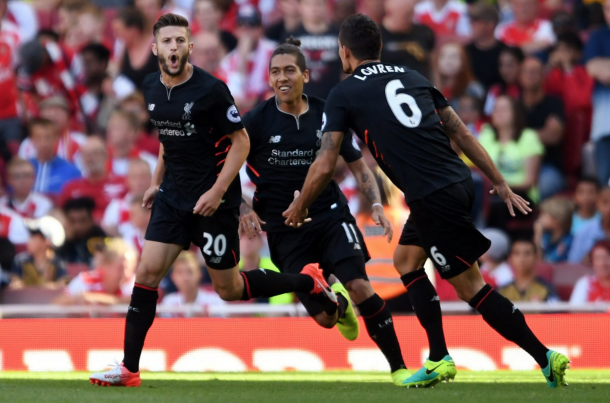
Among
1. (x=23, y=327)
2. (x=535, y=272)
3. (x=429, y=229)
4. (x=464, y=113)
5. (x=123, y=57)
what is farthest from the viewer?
(x=123, y=57)

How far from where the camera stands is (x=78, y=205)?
12211 millimetres

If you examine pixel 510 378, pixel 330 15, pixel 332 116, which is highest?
pixel 330 15

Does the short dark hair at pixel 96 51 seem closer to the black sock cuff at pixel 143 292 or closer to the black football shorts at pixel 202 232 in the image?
the black football shorts at pixel 202 232

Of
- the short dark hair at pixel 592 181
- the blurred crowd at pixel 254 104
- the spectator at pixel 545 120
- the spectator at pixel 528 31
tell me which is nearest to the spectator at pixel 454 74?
the blurred crowd at pixel 254 104

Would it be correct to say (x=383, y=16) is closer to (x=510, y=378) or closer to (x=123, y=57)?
(x=123, y=57)

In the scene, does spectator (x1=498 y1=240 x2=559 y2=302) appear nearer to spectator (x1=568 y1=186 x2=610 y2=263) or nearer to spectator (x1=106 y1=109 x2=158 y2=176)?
spectator (x1=568 y1=186 x2=610 y2=263)

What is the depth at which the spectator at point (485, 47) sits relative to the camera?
42.3 feet

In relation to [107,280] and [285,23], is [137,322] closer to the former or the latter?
[107,280]

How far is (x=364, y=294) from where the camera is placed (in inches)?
297

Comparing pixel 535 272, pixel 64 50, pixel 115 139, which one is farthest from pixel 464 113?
pixel 64 50

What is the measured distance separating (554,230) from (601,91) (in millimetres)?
1914

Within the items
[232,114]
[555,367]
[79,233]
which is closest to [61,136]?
[79,233]

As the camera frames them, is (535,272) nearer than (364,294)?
No

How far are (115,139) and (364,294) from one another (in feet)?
20.6
